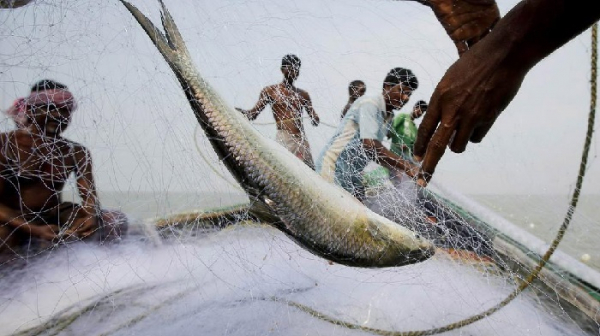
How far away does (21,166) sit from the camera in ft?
9.49

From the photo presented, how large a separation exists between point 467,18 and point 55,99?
8.07ft

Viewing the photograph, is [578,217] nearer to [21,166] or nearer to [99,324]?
[99,324]

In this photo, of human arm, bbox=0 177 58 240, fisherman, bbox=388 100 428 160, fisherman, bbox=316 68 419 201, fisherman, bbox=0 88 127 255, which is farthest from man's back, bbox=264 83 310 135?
human arm, bbox=0 177 58 240

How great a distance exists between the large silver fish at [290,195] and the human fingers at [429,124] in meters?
0.56

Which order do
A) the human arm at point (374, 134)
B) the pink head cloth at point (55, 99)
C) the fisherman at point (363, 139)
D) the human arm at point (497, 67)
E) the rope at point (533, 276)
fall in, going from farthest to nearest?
the human arm at point (374, 134), the fisherman at point (363, 139), the pink head cloth at point (55, 99), the rope at point (533, 276), the human arm at point (497, 67)

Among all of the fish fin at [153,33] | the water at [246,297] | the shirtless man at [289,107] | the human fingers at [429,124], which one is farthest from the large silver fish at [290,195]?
the human fingers at [429,124]

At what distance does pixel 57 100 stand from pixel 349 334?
7.74 ft

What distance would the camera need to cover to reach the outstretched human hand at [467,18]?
1717mm

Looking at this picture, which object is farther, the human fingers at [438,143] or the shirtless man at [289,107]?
the shirtless man at [289,107]

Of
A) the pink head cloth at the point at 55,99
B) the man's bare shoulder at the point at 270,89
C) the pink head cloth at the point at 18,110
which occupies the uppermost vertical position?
the man's bare shoulder at the point at 270,89

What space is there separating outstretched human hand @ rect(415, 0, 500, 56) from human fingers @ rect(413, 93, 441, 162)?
41 cm

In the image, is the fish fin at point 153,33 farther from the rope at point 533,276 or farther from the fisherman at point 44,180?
the rope at point 533,276

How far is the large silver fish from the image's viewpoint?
6.51 ft

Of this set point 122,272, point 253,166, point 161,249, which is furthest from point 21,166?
point 253,166
